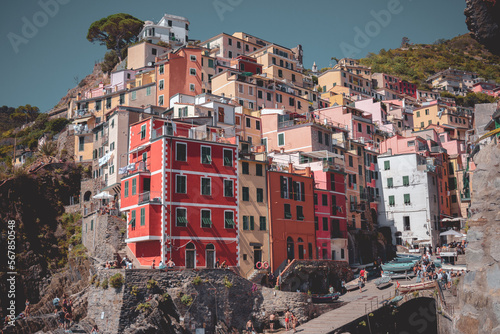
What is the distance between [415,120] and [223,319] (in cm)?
8661

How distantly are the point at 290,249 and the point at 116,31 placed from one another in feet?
246

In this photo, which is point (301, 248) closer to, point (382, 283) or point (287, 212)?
point (287, 212)

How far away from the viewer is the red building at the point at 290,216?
51.3 m

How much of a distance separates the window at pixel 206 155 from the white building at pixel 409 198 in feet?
121

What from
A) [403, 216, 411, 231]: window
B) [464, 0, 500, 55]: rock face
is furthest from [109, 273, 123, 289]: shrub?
[403, 216, 411, 231]: window

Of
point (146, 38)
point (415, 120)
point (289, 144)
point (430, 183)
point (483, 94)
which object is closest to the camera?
point (289, 144)

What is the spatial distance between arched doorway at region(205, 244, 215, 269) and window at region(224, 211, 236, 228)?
8.13 ft

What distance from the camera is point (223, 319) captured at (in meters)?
42.5

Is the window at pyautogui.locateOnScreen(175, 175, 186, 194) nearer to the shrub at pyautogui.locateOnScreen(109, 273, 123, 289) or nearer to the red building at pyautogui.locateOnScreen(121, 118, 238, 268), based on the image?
the red building at pyautogui.locateOnScreen(121, 118, 238, 268)

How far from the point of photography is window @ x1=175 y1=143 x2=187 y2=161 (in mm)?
46522

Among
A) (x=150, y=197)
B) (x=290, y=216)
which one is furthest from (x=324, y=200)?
(x=150, y=197)

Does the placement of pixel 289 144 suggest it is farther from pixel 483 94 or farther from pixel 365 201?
pixel 483 94

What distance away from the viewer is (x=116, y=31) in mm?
110812

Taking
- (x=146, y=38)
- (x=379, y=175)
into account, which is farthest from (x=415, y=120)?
(x=146, y=38)
